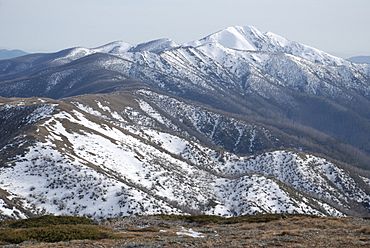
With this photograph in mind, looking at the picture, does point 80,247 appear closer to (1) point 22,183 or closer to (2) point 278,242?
(2) point 278,242

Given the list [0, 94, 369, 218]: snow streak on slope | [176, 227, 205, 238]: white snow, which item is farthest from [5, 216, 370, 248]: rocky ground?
[0, 94, 369, 218]: snow streak on slope

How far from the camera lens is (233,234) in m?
35.9

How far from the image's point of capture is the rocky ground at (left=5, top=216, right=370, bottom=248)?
2981 cm

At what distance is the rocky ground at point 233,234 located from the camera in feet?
97.8

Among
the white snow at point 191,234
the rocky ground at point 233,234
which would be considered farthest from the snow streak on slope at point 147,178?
the white snow at point 191,234

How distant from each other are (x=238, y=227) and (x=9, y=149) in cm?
9489

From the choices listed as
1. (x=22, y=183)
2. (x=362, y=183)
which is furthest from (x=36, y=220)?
(x=362, y=183)

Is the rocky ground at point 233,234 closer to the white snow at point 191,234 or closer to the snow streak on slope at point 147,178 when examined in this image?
the white snow at point 191,234

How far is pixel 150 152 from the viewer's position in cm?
16150

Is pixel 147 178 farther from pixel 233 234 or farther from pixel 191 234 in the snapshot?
pixel 233 234

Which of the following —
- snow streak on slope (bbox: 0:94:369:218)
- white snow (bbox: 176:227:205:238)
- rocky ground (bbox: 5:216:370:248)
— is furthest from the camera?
snow streak on slope (bbox: 0:94:369:218)

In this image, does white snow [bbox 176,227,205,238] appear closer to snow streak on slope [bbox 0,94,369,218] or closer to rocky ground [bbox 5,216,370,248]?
rocky ground [bbox 5,216,370,248]

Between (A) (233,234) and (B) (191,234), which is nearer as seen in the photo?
(A) (233,234)

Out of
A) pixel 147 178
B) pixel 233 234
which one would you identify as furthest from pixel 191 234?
pixel 147 178
